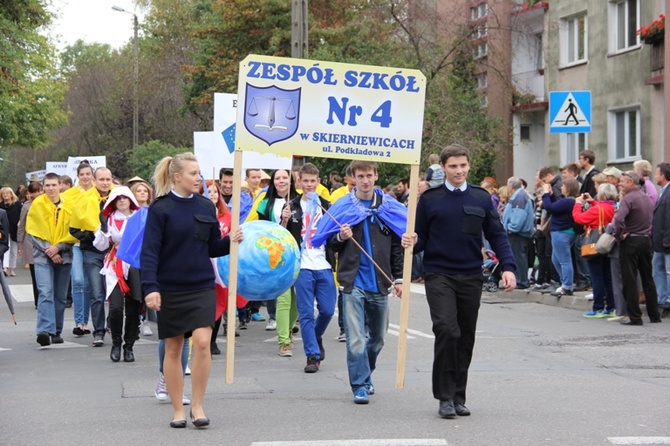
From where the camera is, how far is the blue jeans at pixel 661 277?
14820 millimetres

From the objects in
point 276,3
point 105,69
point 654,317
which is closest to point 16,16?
point 276,3

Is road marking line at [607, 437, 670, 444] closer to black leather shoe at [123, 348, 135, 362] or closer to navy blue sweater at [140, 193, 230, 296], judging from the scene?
navy blue sweater at [140, 193, 230, 296]

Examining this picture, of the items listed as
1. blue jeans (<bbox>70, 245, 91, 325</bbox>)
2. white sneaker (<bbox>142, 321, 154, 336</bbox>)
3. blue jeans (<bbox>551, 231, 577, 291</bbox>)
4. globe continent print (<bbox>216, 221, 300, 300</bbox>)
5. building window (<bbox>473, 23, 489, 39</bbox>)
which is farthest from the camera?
building window (<bbox>473, 23, 489, 39</bbox>)

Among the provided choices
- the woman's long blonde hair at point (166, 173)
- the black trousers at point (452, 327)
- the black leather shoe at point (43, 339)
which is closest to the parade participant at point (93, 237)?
the black leather shoe at point (43, 339)

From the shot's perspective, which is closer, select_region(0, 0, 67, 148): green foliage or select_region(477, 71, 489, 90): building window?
select_region(0, 0, 67, 148): green foliage

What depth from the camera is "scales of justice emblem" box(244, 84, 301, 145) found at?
8797mm

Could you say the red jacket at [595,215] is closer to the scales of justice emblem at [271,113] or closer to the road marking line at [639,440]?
the scales of justice emblem at [271,113]

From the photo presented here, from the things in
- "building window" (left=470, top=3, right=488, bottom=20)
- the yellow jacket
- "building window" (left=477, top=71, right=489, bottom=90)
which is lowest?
the yellow jacket

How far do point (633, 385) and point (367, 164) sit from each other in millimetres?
3000

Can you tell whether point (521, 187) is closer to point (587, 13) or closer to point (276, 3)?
point (587, 13)

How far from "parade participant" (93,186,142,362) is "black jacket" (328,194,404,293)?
2.84 meters

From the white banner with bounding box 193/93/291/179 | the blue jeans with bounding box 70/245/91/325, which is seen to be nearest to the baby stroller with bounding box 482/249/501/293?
the white banner with bounding box 193/93/291/179

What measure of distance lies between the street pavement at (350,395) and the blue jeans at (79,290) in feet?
0.97

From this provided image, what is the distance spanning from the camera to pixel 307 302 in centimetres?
1091
